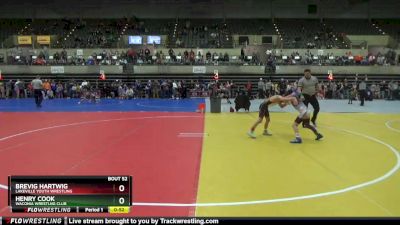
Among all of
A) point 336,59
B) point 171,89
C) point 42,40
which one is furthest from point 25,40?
point 336,59

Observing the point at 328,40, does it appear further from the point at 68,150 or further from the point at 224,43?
the point at 68,150

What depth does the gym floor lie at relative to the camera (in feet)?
18.3

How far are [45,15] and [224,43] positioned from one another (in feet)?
67.4

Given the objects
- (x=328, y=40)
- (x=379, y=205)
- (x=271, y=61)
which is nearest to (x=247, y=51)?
(x=271, y=61)

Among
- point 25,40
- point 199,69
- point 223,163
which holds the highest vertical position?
point 25,40

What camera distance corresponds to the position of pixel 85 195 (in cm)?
376

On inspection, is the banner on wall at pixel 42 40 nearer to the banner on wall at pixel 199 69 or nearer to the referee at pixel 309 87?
the banner on wall at pixel 199 69

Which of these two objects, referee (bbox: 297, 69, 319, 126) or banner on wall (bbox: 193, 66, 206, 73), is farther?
banner on wall (bbox: 193, 66, 206, 73)

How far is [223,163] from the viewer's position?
8.23 m
